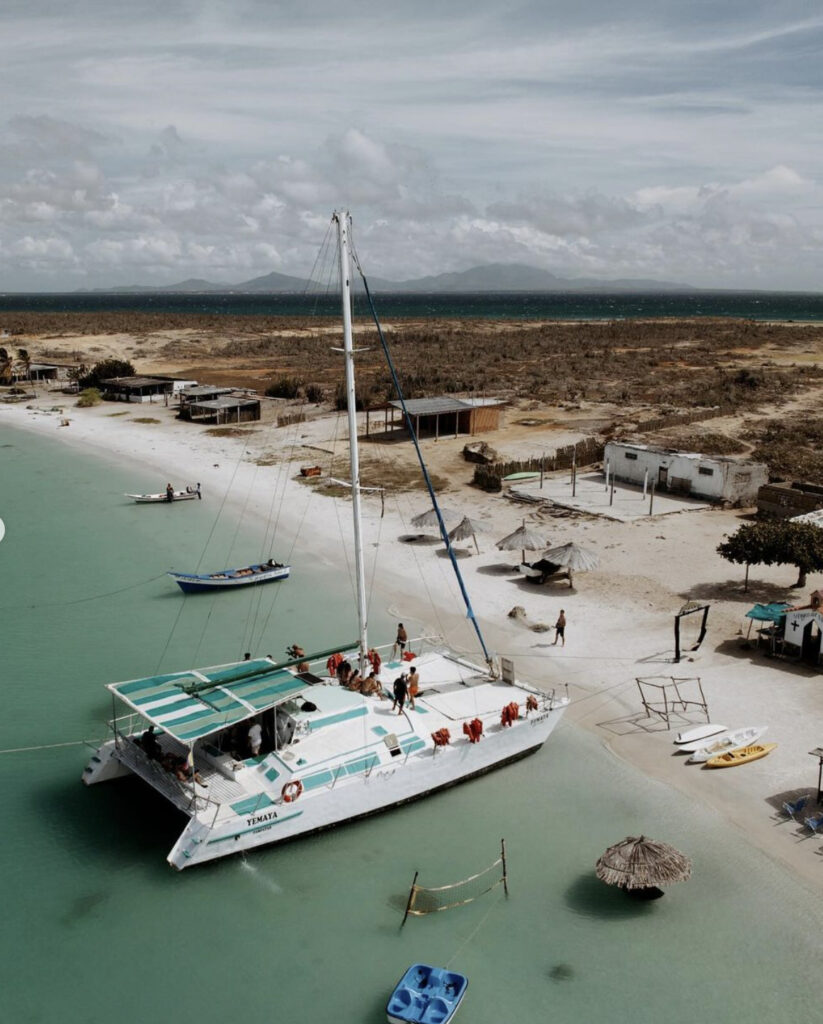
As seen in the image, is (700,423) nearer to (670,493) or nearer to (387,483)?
(670,493)

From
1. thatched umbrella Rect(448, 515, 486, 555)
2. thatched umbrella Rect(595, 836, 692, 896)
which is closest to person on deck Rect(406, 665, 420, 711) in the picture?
thatched umbrella Rect(595, 836, 692, 896)

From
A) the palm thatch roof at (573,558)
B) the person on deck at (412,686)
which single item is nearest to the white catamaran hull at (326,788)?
the person on deck at (412,686)

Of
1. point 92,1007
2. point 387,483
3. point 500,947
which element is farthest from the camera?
point 387,483

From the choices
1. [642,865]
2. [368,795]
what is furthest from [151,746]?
[642,865]

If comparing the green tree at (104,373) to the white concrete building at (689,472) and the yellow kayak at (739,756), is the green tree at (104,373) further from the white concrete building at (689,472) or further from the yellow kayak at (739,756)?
the yellow kayak at (739,756)

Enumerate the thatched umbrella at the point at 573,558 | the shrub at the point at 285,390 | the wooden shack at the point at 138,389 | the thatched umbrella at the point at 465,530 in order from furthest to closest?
the wooden shack at the point at 138,389 < the shrub at the point at 285,390 < the thatched umbrella at the point at 465,530 < the thatched umbrella at the point at 573,558

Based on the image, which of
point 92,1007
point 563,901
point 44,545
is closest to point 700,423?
point 44,545

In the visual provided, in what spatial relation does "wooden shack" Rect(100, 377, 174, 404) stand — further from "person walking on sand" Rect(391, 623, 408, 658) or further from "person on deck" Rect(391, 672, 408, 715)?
"person on deck" Rect(391, 672, 408, 715)

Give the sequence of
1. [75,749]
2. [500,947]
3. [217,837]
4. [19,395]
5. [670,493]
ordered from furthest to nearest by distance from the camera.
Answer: [19,395], [670,493], [75,749], [217,837], [500,947]
